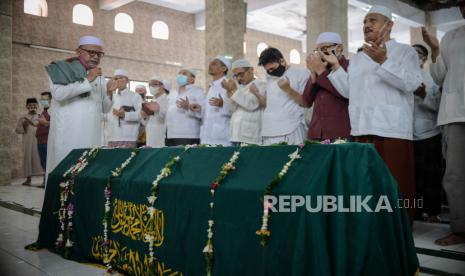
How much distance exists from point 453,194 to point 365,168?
1580 mm

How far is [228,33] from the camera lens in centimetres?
746

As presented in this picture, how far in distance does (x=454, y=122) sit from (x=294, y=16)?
12926 millimetres

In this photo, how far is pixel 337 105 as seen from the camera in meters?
3.46

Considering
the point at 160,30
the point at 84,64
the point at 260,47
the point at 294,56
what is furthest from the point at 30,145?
the point at 294,56

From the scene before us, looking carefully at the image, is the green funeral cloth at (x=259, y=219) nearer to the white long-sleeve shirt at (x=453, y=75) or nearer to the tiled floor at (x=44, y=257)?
the tiled floor at (x=44, y=257)

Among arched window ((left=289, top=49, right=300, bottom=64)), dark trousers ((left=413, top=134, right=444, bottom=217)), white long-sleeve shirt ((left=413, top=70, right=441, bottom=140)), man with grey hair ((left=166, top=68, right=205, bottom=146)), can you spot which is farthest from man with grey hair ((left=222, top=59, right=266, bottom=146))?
arched window ((left=289, top=49, right=300, bottom=64))

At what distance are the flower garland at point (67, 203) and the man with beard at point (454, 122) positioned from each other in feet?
8.81

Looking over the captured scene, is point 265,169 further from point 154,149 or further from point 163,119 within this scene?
Result: point 163,119

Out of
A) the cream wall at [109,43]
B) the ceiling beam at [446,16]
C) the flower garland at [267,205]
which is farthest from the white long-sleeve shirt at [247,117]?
the ceiling beam at [446,16]

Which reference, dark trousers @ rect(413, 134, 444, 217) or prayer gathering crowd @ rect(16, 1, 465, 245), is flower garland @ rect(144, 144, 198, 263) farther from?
dark trousers @ rect(413, 134, 444, 217)

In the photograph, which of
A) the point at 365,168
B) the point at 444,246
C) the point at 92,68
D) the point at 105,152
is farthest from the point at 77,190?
the point at 444,246

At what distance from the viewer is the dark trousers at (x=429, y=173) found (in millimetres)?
4020

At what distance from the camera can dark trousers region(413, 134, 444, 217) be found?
4.02 metres

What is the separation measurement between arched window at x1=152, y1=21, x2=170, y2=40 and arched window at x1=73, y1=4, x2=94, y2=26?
2.21m
